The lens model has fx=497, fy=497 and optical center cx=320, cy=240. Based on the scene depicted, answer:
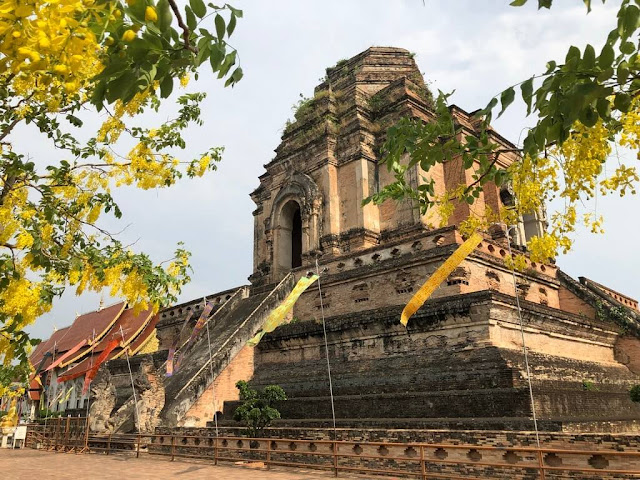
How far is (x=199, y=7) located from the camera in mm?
2773

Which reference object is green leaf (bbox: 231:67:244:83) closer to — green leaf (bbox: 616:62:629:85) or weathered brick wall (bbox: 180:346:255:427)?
green leaf (bbox: 616:62:629:85)

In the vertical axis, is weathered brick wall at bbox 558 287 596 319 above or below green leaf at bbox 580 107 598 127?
above

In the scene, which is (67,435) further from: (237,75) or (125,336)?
(237,75)

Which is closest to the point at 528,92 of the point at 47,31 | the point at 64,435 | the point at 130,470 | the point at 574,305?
the point at 47,31

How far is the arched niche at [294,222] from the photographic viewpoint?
61.7 feet

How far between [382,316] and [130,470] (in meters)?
6.45

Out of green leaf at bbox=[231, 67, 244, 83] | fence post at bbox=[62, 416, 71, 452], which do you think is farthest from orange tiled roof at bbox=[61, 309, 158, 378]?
green leaf at bbox=[231, 67, 244, 83]

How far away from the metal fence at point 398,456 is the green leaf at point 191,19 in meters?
6.19

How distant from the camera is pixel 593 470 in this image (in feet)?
21.1

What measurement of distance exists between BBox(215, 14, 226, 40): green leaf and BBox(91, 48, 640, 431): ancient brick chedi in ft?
9.82

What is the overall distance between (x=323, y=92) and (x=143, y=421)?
1484 centimetres

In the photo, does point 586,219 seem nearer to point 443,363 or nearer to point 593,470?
point 593,470

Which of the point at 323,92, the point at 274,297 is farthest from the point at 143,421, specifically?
the point at 323,92

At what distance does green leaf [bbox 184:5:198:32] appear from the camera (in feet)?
9.18
